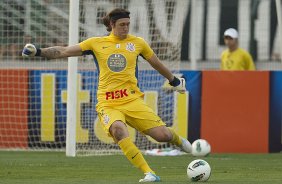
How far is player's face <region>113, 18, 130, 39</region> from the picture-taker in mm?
11211

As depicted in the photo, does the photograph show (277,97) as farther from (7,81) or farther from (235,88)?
(7,81)

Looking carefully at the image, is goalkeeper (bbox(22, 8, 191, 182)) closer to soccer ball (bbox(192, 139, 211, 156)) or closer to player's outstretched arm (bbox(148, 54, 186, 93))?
player's outstretched arm (bbox(148, 54, 186, 93))

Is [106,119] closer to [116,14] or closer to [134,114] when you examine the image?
[134,114]

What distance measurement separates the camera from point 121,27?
11266 millimetres

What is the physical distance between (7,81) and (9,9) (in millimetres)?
1365

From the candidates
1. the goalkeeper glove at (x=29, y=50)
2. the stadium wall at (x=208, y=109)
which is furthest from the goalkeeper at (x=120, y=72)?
the stadium wall at (x=208, y=109)

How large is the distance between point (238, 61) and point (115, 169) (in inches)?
212

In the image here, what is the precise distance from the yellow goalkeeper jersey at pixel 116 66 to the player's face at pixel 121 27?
0.29 ft

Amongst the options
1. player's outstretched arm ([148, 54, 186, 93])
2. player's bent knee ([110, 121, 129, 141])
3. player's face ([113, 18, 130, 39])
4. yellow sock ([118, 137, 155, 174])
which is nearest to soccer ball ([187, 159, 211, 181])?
yellow sock ([118, 137, 155, 174])

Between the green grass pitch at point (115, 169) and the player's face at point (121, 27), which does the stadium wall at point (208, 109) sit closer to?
the green grass pitch at point (115, 169)

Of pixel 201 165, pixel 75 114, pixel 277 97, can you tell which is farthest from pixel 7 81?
pixel 201 165

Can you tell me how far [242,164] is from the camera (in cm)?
1359

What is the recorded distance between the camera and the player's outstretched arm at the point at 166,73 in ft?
37.8

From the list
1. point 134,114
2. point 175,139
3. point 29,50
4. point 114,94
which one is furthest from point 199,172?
point 29,50
